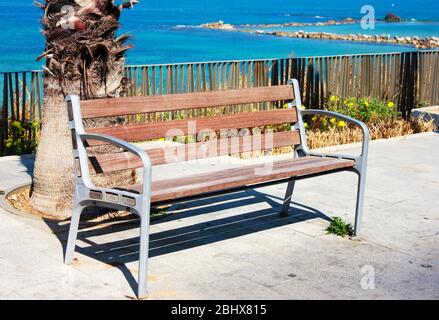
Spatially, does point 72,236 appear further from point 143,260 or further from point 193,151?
point 193,151

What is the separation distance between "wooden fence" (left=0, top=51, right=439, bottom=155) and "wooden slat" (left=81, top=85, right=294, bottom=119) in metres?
3.86

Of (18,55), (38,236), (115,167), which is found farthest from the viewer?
(18,55)

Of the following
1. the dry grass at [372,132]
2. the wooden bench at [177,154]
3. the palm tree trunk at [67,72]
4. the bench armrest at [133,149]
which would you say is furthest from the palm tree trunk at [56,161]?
the dry grass at [372,132]

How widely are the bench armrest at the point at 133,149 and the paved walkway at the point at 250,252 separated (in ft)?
2.33

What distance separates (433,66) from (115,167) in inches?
355

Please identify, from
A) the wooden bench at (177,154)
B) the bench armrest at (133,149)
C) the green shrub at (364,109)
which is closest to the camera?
the bench armrest at (133,149)

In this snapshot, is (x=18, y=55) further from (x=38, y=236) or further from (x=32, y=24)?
(x=38, y=236)

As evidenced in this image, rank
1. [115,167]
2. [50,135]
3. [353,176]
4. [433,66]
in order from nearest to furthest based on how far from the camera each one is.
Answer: [115,167] → [50,135] → [353,176] → [433,66]

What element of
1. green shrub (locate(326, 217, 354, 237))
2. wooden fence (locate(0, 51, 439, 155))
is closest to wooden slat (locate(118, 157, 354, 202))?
green shrub (locate(326, 217, 354, 237))

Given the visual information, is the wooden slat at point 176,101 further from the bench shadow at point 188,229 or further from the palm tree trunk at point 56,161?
the palm tree trunk at point 56,161

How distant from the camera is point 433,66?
42.6 ft

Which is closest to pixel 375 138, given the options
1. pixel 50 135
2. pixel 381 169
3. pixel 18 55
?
pixel 381 169

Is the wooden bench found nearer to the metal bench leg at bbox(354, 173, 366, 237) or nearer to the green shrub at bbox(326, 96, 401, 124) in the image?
the metal bench leg at bbox(354, 173, 366, 237)

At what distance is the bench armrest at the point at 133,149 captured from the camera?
4.54 m
